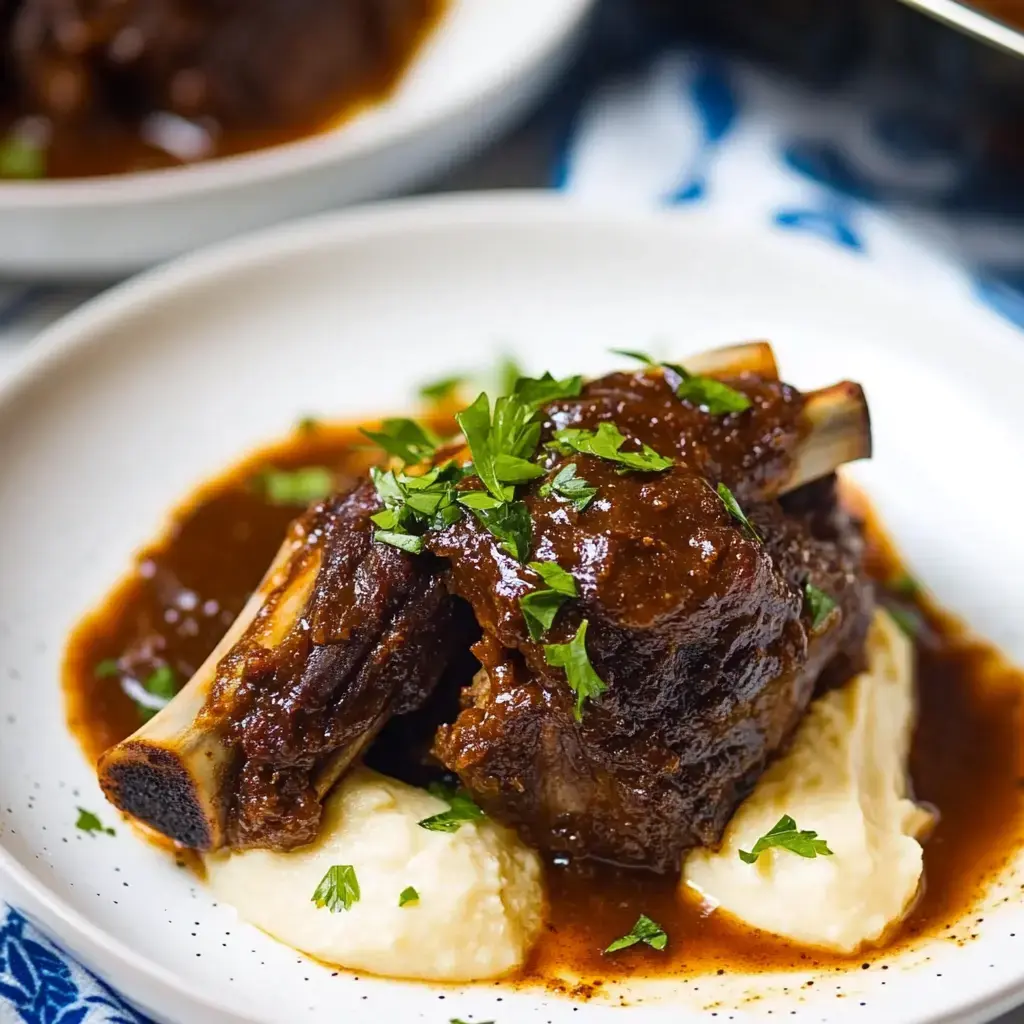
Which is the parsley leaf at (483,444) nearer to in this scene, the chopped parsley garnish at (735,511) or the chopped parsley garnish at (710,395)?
the chopped parsley garnish at (710,395)

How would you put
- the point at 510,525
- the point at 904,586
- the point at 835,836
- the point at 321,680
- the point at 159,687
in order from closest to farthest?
the point at 510,525 < the point at 321,680 < the point at 835,836 < the point at 159,687 < the point at 904,586

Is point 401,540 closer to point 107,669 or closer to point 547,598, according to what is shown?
point 547,598

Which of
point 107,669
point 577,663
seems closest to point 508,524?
point 577,663

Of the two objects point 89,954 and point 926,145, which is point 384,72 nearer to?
point 926,145

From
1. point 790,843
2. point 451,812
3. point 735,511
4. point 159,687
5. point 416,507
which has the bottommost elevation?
point 159,687

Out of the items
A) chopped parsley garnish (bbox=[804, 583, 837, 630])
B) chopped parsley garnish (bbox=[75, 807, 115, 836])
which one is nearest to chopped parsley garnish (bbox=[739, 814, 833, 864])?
chopped parsley garnish (bbox=[804, 583, 837, 630])
